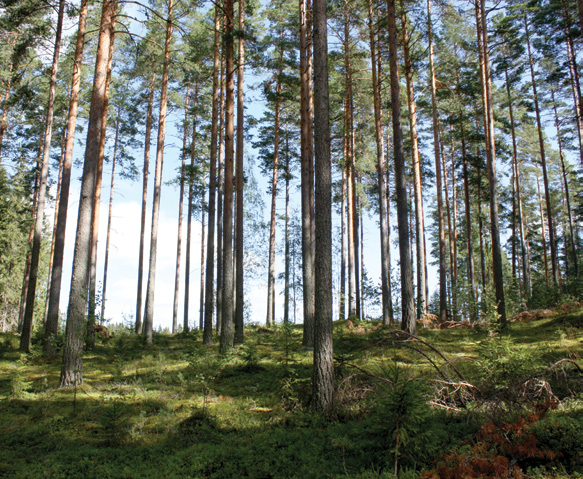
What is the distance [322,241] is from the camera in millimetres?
7316

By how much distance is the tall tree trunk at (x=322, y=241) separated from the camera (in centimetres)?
682

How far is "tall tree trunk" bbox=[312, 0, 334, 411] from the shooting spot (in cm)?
682

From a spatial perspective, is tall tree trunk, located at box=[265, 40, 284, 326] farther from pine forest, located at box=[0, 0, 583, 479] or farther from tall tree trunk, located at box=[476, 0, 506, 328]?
tall tree trunk, located at box=[476, 0, 506, 328]

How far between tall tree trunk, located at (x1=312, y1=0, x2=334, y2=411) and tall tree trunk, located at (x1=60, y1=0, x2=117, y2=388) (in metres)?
5.47

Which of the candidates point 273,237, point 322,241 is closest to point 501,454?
point 322,241

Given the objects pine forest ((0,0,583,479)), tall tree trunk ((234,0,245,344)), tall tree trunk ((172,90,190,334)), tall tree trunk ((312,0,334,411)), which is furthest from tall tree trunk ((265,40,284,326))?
tall tree trunk ((312,0,334,411))

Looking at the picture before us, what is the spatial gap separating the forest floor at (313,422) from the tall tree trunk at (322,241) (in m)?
0.35

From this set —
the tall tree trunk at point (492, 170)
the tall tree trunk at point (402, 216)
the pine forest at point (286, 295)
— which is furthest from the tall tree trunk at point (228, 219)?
the tall tree trunk at point (492, 170)

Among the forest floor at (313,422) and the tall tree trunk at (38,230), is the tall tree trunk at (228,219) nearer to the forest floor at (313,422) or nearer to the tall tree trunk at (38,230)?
the forest floor at (313,422)

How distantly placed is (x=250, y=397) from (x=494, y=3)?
16.8m

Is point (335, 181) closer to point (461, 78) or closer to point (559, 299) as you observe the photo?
point (461, 78)

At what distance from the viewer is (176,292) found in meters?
23.4

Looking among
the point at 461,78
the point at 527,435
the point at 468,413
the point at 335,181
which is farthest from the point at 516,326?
the point at 335,181

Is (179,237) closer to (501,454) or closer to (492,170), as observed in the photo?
(492,170)
